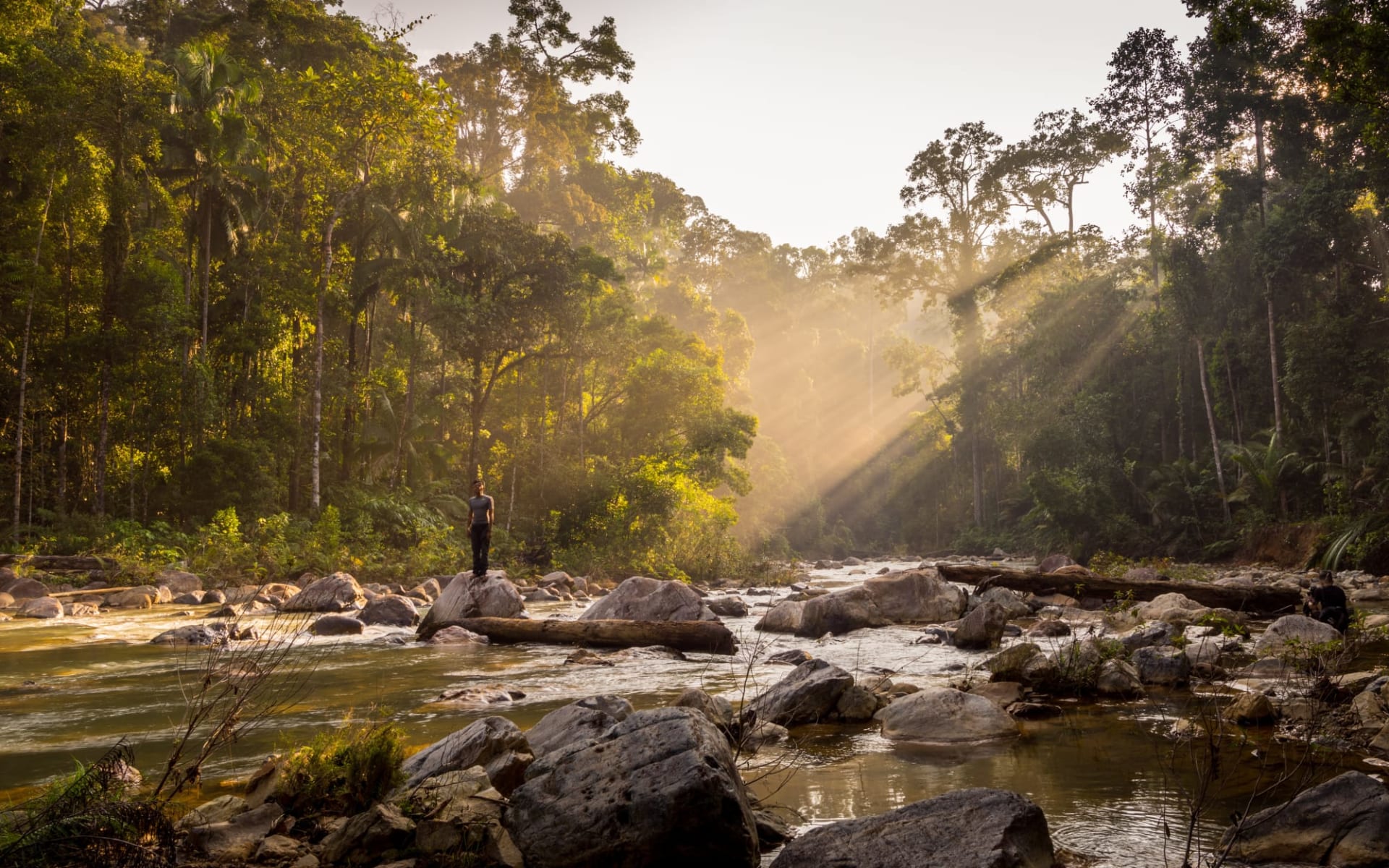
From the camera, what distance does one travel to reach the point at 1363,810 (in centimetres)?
390

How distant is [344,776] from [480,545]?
9.68m

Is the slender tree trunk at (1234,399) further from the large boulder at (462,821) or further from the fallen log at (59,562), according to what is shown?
the fallen log at (59,562)

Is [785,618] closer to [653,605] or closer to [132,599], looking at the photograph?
[653,605]

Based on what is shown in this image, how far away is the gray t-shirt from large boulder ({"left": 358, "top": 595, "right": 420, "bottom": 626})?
191cm

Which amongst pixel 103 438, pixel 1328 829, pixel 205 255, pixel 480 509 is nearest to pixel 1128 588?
pixel 480 509

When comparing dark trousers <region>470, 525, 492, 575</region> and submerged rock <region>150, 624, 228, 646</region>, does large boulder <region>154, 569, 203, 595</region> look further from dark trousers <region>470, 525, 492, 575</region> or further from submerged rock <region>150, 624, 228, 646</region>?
dark trousers <region>470, 525, 492, 575</region>

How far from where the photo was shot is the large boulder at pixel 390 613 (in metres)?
14.0

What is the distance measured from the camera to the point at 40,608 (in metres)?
14.2

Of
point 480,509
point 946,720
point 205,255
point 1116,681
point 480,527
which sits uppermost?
point 205,255

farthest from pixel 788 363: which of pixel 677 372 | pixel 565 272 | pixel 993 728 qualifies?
pixel 993 728

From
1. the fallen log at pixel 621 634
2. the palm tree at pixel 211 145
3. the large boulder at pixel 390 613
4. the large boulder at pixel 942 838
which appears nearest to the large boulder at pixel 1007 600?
the fallen log at pixel 621 634

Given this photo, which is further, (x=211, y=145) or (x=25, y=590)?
(x=211, y=145)

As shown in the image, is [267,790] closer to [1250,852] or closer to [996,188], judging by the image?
[1250,852]

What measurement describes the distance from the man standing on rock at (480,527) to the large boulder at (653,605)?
6.89ft
